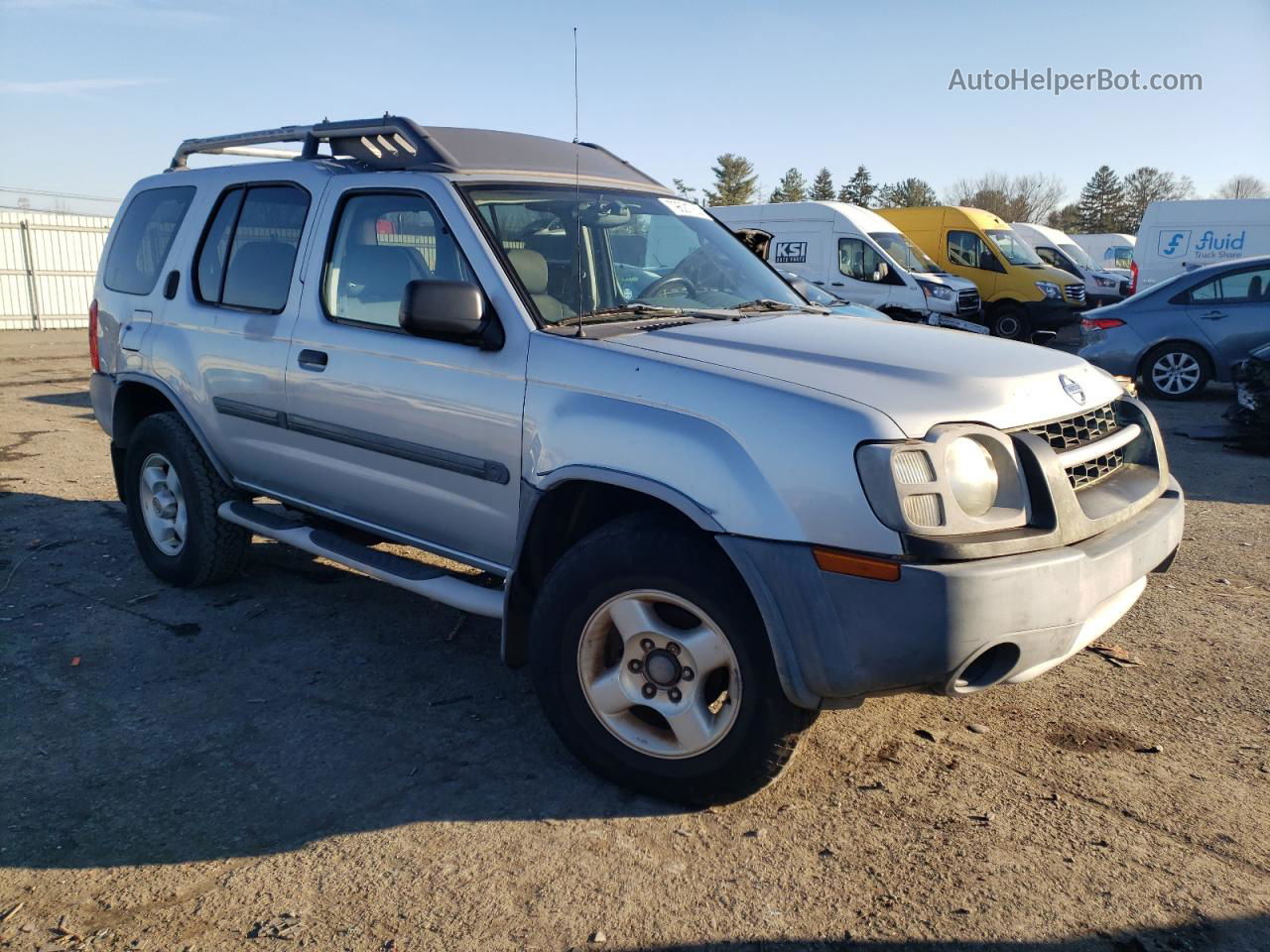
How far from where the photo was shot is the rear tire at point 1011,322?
19078mm

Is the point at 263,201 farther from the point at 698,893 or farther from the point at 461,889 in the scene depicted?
the point at 698,893

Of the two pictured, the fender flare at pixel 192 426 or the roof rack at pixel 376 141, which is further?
the fender flare at pixel 192 426

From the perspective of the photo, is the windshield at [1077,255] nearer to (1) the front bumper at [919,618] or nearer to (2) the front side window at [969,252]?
(2) the front side window at [969,252]

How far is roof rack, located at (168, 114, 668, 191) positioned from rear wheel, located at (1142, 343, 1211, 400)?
353 inches

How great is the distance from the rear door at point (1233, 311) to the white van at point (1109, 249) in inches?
1131

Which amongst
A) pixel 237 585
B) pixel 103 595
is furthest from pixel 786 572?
pixel 103 595

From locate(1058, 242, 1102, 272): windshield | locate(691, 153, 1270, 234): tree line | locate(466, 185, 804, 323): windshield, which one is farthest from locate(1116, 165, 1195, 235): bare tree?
locate(466, 185, 804, 323): windshield

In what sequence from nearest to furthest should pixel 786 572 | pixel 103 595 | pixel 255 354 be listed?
pixel 786 572 → pixel 255 354 → pixel 103 595

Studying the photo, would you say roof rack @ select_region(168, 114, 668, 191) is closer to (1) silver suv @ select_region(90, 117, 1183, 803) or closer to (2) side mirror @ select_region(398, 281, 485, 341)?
(1) silver suv @ select_region(90, 117, 1183, 803)

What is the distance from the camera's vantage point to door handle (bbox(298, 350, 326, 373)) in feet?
13.1

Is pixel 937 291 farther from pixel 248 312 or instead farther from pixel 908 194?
pixel 908 194

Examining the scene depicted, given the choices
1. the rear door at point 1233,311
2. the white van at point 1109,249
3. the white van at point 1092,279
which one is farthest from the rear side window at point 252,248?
the white van at point 1109,249

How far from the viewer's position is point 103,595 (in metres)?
4.96

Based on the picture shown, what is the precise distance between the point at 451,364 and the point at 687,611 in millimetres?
1242
